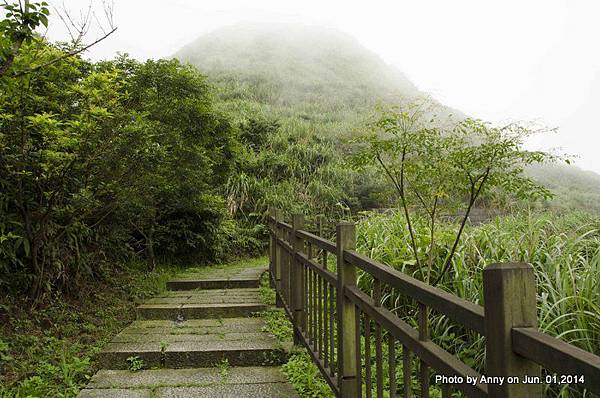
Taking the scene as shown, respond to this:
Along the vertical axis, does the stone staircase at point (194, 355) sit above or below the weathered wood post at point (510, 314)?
below

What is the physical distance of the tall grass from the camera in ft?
9.12

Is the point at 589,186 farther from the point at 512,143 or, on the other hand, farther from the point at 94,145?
the point at 94,145

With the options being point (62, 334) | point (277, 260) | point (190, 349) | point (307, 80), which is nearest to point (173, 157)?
point (277, 260)

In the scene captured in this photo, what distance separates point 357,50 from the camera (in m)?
35.5

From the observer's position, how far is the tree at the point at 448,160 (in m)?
3.79

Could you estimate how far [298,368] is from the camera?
3227 millimetres

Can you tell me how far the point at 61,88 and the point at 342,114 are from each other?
15.8m

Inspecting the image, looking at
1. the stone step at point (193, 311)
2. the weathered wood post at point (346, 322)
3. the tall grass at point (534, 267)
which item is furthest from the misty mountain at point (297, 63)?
the weathered wood post at point (346, 322)

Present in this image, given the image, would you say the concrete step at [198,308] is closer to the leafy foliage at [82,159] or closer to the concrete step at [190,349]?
the concrete step at [190,349]

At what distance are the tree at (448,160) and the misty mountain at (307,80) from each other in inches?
15.2

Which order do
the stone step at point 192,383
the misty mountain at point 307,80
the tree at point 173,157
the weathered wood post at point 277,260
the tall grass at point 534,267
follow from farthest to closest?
the misty mountain at point 307,80 → the weathered wood post at point 277,260 → the tree at point 173,157 → the stone step at point 192,383 → the tall grass at point 534,267

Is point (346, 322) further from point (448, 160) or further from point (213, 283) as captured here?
point (213, 283)

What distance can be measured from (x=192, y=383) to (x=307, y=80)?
24.0 meters

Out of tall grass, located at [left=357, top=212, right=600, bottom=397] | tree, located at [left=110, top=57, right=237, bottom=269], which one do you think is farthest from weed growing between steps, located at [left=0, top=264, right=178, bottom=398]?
tall grass, located at [left=357, top=212, right=600, bottom=397]
